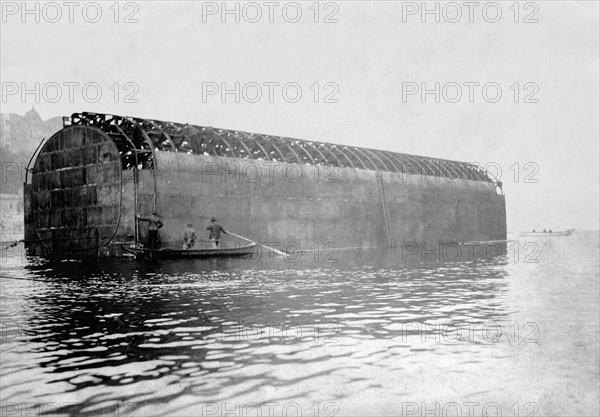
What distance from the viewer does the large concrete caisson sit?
101ft

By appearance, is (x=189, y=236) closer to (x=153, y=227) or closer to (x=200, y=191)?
(x=153, y=227)

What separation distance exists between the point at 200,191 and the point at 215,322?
2110 centimetres

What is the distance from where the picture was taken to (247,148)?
35438 mm

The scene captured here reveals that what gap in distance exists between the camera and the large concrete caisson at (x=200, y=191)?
101 ft

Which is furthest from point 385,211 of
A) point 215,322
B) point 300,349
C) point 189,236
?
point 300,349

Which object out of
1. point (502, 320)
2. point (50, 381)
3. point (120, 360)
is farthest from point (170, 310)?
point (502, 320)

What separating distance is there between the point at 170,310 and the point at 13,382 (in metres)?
5.57

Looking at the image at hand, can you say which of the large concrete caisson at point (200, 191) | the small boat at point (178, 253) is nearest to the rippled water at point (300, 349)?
the small boat at point (178, 253)

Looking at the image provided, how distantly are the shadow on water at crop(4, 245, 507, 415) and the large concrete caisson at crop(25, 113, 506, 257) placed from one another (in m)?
9.40

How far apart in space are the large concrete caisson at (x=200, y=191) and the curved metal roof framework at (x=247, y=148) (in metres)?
0.10

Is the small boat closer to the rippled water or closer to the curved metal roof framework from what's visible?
the curved metal roof framework

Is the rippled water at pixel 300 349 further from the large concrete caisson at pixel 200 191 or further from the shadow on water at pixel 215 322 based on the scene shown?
the large concrete caisson at pixel 200 191

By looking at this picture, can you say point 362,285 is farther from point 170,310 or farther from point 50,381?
point 50,381

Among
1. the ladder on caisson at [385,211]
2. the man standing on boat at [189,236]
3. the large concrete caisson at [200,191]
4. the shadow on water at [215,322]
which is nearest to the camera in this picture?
the shadow on water at [215,322]
